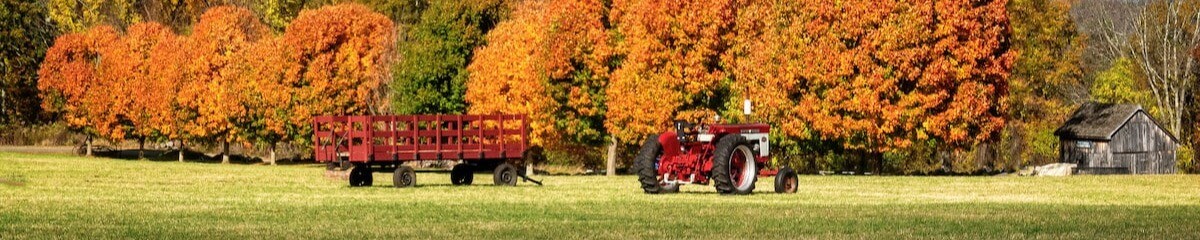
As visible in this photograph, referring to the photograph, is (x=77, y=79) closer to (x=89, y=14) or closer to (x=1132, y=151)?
(x=89, y=14)

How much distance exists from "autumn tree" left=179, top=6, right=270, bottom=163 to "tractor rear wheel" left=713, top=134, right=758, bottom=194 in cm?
5556

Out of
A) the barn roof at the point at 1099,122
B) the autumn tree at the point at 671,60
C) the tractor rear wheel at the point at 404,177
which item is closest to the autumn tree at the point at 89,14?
the barn roof at the point at 1099,122

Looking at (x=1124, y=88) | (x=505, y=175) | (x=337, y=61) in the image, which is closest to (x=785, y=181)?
(x=505, y=175)

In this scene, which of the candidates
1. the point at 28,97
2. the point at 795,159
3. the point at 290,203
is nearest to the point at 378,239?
the point at 290,203

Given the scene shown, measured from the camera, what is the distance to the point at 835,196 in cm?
3709

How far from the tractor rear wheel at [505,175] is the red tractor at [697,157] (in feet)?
27.1

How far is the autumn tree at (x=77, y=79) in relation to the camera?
327 ft

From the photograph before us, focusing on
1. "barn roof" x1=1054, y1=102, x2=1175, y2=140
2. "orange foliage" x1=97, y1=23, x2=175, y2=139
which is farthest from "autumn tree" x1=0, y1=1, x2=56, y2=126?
"barn roof" x1=1054, y1=102, x2=1175, y2=140

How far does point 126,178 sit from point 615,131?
58.7ft

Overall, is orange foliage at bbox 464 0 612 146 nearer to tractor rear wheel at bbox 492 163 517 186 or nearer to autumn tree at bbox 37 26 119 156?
tractor rear wheel at bbox 492 163 517 186

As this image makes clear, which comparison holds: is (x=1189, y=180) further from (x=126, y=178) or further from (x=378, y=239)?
(x=378, y=239)

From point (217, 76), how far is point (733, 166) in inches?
2350

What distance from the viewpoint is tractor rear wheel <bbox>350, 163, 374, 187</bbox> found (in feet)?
144

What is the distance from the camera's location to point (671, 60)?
6306cm
